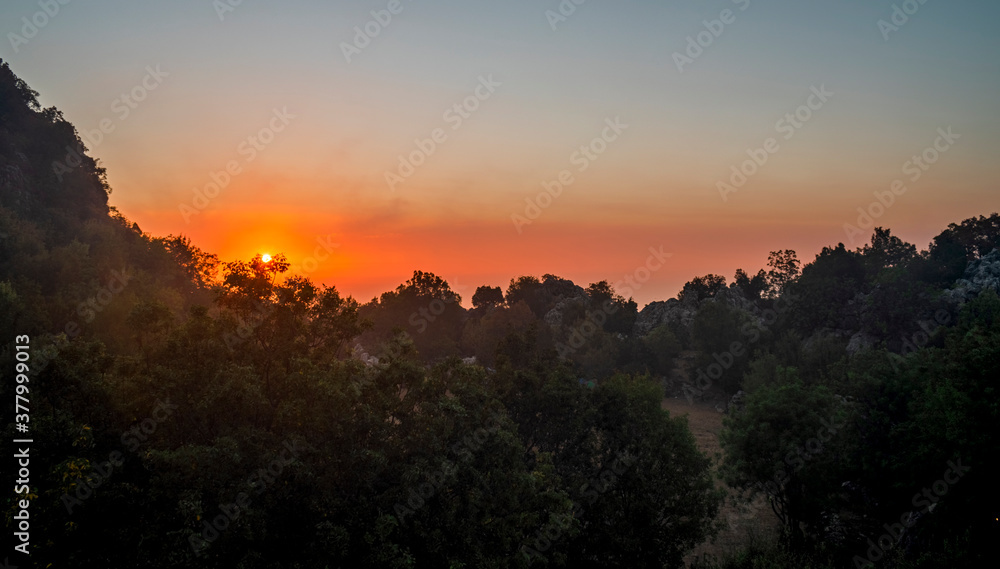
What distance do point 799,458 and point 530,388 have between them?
15.8 metres

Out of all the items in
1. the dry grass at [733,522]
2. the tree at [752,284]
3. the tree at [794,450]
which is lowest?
the dry grass at [733,522]

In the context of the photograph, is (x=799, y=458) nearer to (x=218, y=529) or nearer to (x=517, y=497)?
(x=517, y=497)

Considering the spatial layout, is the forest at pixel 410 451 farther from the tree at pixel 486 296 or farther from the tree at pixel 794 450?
the tree at pixel 486 296

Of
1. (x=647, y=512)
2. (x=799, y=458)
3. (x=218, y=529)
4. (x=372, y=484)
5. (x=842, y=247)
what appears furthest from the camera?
(x=842, y=247)

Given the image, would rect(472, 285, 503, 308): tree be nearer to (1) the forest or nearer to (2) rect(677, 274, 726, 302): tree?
(2) rect(677, 274, 726, 302): tree

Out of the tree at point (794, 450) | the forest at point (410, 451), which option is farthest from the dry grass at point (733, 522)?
the tree at point (794, 450)

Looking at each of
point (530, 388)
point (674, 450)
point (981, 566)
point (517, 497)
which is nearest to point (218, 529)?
point (517, 497)

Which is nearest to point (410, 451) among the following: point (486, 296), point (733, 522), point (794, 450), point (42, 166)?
point (794, 450)

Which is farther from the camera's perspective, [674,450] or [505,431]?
[674,450]

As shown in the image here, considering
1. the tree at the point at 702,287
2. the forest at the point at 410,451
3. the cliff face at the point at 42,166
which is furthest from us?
the tree at the point at 702,287

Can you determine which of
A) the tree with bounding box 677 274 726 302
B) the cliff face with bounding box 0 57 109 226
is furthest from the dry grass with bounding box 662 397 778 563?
the tree with bounding box 677 274 726 302

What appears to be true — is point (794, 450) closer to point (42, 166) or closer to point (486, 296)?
point (42, 166)

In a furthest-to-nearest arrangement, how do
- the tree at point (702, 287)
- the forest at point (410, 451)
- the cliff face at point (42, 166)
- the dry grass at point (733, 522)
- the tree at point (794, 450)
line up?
1. the tree at point (702, 287)
2. the cliff face at point (42, 166)
3. the dry grass at point (733, 522)
4. the tree at point (794, 450)
5. the forest at point (410, 451)

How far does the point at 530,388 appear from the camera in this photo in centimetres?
3048
